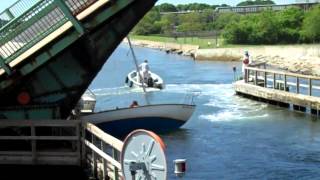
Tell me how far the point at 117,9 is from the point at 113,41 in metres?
1.37

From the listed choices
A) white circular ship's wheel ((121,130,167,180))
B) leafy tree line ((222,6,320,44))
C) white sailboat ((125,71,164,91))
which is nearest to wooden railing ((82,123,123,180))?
white circular ship's wheel ((121,130,167,180))

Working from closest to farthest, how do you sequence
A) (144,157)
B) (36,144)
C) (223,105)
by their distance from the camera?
(144,157)
(36,144)
(223,105)

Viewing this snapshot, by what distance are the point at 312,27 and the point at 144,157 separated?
108 metres

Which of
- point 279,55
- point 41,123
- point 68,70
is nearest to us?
point 41,123

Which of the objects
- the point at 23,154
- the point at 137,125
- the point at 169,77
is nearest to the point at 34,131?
the point at 23,154

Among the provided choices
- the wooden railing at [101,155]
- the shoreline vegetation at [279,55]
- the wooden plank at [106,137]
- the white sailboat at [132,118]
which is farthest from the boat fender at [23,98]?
the shoreline vegetation at [279,55]

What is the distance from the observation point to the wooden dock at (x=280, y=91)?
36.0 m

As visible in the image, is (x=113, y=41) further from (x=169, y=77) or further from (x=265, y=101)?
(x=169, y=77)

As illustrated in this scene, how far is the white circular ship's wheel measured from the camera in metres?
10.5

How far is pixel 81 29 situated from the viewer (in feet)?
63.9

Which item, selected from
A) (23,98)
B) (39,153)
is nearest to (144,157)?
(39,153)

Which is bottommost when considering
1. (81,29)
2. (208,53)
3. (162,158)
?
(208,53)

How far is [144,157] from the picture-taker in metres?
10.8

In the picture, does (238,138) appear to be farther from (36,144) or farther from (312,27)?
(312,27)
